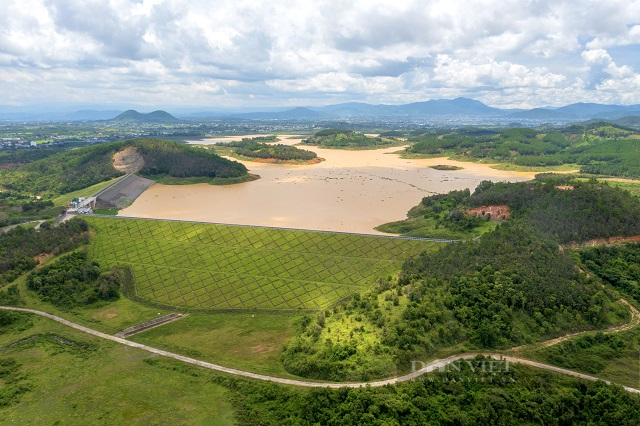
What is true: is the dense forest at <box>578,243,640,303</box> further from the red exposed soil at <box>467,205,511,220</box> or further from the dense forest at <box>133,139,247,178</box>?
the dense forest at <box>133,139,247,178</box>

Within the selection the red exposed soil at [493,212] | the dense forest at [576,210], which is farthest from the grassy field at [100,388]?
the red exposed soil at [493,212]

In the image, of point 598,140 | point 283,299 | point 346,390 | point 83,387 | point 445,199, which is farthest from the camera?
point 598,140

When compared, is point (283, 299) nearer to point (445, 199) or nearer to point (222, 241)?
point (222, 241)

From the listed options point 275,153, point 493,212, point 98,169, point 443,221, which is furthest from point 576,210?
point 275,153

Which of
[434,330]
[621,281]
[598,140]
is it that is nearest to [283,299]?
[434,330]

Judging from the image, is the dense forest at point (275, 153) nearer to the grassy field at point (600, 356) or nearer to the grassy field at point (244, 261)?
the grassy field at point (244, 261)

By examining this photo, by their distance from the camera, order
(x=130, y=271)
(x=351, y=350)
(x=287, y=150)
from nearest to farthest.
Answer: (x=351, y=350), (x=130, y=271), (x=287, y=150)

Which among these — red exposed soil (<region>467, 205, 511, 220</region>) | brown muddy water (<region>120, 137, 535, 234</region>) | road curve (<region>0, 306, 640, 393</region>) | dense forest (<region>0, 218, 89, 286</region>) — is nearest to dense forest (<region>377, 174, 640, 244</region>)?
red exposed soil (<region>467, 205, 511, 220</region>)
